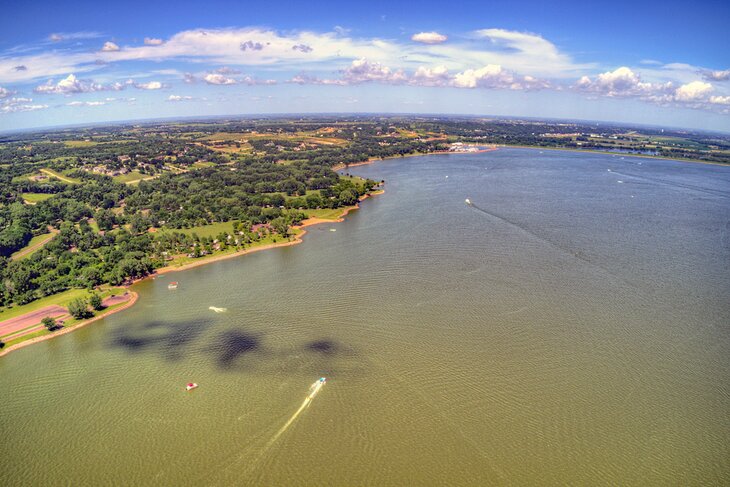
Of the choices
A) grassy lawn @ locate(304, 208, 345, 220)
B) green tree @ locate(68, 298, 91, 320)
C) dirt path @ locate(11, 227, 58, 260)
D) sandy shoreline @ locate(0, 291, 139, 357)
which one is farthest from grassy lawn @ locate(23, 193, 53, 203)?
green tree @ locate(68, 298, 91, 320)

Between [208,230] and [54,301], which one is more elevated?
[208,230]

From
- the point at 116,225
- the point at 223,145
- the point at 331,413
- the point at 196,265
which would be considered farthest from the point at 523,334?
the point at 223,145

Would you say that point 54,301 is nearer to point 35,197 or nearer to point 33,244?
point 33,244

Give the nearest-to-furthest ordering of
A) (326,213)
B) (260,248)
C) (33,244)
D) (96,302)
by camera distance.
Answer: (96,302) < (260,248) < (33,244) < (326,213)

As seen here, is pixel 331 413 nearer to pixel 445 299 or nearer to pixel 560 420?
pixel 560 420

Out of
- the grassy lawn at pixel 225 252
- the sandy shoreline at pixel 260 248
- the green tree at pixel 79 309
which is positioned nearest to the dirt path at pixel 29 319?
the green tree at pixel 79 309

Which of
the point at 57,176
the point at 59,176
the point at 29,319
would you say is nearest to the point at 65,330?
the point at 29,319

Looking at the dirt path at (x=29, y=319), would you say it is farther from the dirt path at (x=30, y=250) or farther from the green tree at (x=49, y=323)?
the dirt path at (x=30, y=250)
